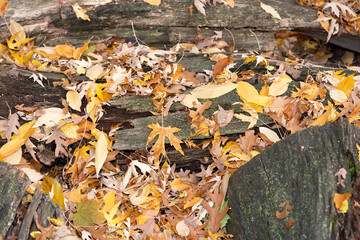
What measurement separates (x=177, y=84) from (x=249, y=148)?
2.52 ft

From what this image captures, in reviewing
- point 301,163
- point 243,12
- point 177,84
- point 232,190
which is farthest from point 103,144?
point 243,12

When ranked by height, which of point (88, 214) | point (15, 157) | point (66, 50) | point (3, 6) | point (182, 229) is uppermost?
point (3, 6)

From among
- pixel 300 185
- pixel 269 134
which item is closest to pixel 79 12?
pixel 269 134

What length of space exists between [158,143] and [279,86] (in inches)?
41.1

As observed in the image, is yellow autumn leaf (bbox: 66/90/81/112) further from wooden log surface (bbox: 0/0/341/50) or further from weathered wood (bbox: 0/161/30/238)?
wooden log surface (bbox: 0/0/341/50)

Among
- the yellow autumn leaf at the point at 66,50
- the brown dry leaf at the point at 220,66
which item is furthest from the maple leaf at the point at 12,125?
the brown dry leaf at the point at 220,66

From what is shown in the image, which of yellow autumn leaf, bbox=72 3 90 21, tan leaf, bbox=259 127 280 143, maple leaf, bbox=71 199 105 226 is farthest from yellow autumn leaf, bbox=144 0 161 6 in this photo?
maple leaf, bbox=71 199 105 226

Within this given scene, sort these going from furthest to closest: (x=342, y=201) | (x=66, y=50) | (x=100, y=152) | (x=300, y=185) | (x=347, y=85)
Answer: 1. (x=66, y=50)
2. (x=347, y=85)
3. (x=100, y=152)
4. (x=300, y=185)
5. (x=342, y=201)

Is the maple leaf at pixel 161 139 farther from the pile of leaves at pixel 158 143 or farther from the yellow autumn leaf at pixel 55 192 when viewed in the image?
the yellow autumn leaf at pixel 55 192

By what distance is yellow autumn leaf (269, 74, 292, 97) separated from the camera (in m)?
2.45

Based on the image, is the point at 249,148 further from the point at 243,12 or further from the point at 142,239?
the point at 243,12

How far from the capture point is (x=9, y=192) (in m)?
1.78

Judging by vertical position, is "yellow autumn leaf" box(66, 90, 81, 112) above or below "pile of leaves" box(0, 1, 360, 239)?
above

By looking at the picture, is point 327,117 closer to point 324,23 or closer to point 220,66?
point 220,66
